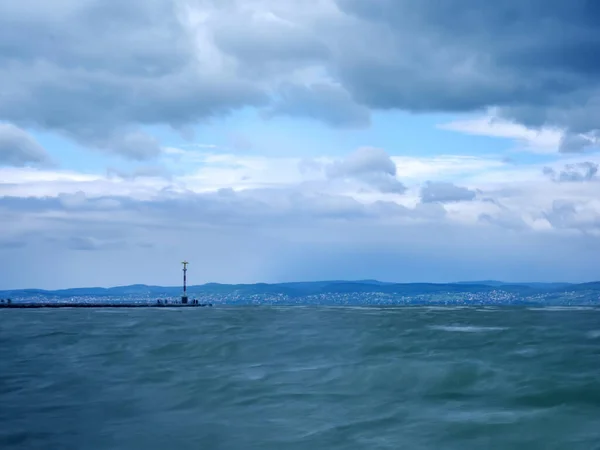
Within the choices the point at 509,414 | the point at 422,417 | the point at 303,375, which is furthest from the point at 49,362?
the point at 509,414

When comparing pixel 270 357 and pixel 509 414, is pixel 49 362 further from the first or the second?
pixel 509 414

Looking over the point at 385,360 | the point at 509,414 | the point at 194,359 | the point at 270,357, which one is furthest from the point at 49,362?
the point at 509,414

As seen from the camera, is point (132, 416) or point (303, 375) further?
point (303, 375)

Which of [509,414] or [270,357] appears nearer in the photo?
[509,414]

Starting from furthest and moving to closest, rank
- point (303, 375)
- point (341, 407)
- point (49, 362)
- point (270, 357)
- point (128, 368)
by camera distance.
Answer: point (270, 357) < point (49, 362) < point (128, 368) < point (303, 375) < point (341, 407)

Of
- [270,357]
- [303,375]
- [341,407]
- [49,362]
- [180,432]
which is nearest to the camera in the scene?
[180,432]

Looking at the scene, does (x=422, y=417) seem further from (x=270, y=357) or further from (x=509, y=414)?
(x=270, y=357)
